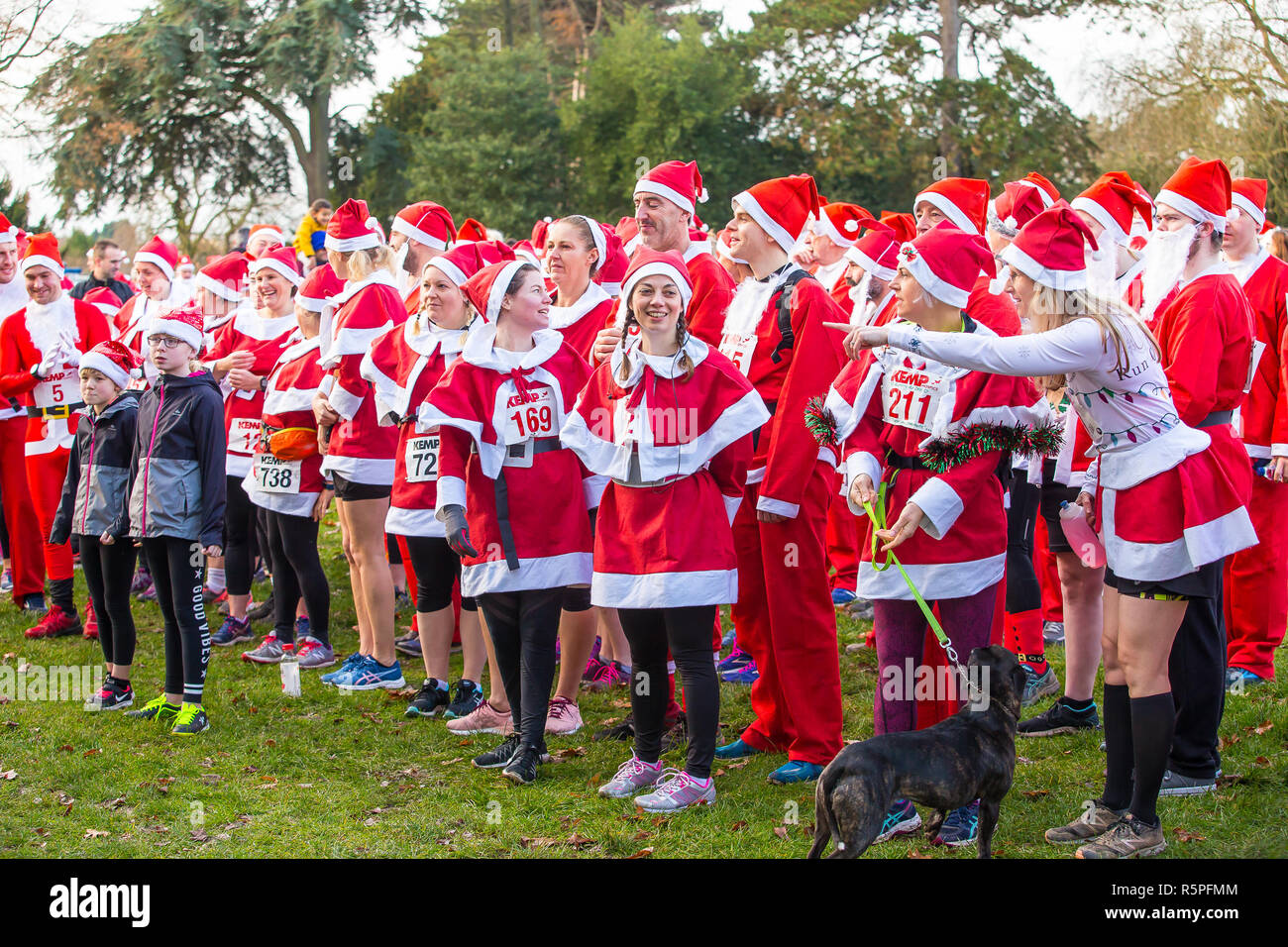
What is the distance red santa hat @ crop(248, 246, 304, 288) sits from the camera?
24.8 feet

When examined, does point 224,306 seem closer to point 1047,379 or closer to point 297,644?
point 297,644

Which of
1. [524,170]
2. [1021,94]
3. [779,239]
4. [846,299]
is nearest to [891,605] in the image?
[779,239]

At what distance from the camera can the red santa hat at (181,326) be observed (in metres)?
5.98

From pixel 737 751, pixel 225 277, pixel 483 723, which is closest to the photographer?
pixel 737 751

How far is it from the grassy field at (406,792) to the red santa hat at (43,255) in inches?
129

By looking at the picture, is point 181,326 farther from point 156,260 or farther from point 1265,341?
point 1265,341

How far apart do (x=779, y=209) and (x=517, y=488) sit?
1.67 metres

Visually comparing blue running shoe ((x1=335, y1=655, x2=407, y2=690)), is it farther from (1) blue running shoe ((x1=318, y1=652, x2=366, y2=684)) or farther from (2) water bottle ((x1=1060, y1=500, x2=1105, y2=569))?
(2) water bottle ((x1=1060, y1=500, x2=1105, y2=569))

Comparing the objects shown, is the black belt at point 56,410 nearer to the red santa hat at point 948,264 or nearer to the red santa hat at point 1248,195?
the red santa hat at point 948,264

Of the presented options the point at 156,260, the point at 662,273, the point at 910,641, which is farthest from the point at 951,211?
the point at 156,260

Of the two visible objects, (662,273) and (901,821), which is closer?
(901,821)

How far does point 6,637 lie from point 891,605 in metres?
6.19

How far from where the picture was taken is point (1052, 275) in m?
4.02

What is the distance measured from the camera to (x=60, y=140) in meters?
30.4
